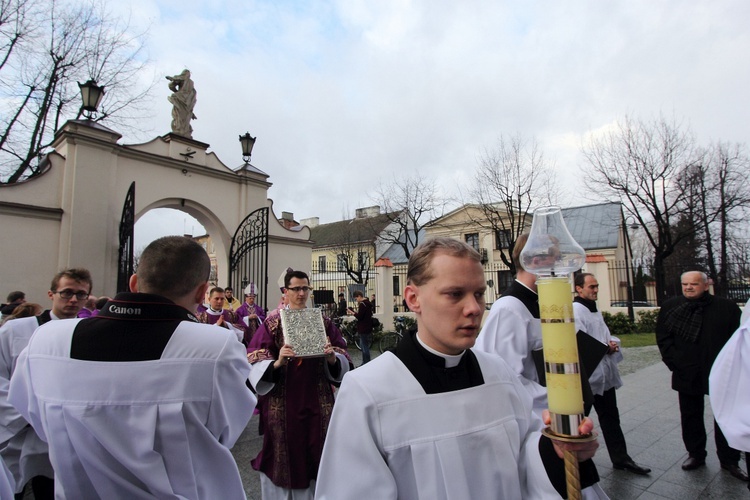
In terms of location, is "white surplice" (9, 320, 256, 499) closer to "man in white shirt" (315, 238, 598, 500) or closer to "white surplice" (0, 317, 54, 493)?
"man in white shirt" (315, 238, 598, 500)

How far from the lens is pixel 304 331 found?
357 cm

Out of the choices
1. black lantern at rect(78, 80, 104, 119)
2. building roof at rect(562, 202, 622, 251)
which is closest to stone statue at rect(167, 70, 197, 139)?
black lantern at rect(78, 80, 104, 119)

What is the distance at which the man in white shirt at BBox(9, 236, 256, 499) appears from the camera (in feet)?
5.80

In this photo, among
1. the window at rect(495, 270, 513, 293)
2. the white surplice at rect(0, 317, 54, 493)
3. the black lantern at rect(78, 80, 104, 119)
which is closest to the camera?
the white surplice at rect(0, 317, 54, 493)

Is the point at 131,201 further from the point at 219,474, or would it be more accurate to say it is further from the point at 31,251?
the point at 219,474

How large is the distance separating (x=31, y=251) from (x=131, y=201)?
2.20 metres

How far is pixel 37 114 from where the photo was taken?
14047 mm

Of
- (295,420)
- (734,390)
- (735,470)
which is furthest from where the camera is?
(735,470)

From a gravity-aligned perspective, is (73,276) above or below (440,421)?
above

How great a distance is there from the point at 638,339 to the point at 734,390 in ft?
48.4

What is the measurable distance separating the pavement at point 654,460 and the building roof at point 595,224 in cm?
2733

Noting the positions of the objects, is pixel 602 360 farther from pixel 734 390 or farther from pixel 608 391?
pixel 734 390

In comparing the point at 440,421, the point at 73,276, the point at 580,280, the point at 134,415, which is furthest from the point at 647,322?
the point at 134,415

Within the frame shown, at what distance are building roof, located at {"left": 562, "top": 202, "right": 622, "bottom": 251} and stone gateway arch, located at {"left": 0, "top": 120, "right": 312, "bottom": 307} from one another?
2718cm
